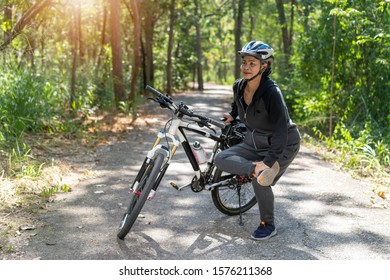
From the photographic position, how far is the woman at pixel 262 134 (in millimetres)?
4324

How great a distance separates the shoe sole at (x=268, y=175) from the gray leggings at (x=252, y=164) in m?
0.14

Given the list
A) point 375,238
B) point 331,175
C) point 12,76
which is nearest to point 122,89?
point 12,76

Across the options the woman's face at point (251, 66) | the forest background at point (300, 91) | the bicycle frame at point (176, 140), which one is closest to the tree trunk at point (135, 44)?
the forest background at point (300, 91)

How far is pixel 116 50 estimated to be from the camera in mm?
14234

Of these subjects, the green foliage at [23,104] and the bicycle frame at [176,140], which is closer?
the bicycle frame at [176,140]

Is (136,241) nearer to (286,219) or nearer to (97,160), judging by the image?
(286,219)

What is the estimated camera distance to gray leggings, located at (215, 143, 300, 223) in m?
4.59

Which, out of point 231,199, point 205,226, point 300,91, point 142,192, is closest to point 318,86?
point 300,91

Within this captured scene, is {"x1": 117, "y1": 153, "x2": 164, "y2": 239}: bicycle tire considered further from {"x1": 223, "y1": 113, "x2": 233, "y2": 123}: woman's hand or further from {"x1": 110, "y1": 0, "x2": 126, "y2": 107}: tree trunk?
{"x1": 110, "y1": 0, "x2": 126, "y2": 107}: tree trunk

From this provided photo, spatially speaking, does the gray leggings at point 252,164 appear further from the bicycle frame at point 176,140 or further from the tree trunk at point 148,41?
the tree trunk at point 148,41

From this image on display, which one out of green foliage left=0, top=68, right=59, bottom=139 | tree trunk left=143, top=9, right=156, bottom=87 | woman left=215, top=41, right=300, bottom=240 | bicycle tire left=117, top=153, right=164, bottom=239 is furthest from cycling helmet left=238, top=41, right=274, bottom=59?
tree trunk left=143, top=9, right=156, bottom=87

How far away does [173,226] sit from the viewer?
5.13m

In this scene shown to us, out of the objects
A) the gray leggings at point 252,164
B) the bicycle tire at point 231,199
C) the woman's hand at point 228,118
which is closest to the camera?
the gray leggings at point 252,164

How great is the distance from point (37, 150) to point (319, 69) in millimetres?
6907
